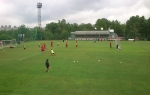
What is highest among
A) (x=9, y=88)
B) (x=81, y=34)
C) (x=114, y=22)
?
(x=114, y=22)

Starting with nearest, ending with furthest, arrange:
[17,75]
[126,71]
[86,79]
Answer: [86,79] → [17,75] → [126,71]

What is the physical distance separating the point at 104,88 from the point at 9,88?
740 centimetres

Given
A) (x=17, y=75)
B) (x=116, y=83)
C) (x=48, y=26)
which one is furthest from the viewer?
(x=48, y=26)

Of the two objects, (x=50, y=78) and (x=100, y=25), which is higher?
(x=100, y=25)

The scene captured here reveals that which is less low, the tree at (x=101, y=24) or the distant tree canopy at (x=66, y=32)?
the tree at (x=101, y=24)

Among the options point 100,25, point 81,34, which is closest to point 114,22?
point 100,25

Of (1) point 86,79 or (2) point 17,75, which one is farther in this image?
(2) point 17,75

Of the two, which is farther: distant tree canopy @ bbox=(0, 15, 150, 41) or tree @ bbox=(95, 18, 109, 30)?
tree @ bbox=(95, 18, 109, 30)

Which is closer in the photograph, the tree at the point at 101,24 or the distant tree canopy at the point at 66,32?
the distant tree canopy at the point at 66,32

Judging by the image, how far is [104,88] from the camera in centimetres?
1391

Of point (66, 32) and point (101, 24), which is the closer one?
point (66, 32)

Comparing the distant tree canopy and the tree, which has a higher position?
the tree

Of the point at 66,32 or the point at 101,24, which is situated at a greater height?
the point at 101,24

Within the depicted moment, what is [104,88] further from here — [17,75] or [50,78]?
[17,75]
